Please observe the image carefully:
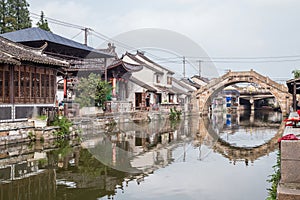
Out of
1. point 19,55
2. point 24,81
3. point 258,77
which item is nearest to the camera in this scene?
point 19,55

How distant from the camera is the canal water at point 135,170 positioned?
8086 mm

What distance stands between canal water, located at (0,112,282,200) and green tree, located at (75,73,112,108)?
283 inches

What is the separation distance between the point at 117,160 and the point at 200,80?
56.1 metres

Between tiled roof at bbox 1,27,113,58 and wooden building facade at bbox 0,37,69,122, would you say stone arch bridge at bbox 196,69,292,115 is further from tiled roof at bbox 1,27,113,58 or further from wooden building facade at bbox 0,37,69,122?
wooden building facade at bbox 0,37,69,122

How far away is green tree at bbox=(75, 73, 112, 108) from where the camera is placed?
23.4 metres

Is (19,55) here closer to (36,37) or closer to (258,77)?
(36,37)

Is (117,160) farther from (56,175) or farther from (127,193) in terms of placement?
(127,193)

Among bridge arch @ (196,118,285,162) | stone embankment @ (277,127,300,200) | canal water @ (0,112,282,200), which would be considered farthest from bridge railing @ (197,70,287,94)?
stone embankment @ (277,127,300,200)

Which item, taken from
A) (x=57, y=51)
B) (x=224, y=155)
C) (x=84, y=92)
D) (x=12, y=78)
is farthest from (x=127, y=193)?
(x=57, y=51)

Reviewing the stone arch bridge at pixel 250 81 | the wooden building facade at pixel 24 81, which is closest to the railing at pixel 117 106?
the wooden building facade at pixel 24 81

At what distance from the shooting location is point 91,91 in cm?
2361

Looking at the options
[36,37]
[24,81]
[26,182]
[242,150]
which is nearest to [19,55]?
[24,81]

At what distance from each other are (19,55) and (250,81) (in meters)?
31.3

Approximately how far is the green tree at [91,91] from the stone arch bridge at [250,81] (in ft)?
69.9
